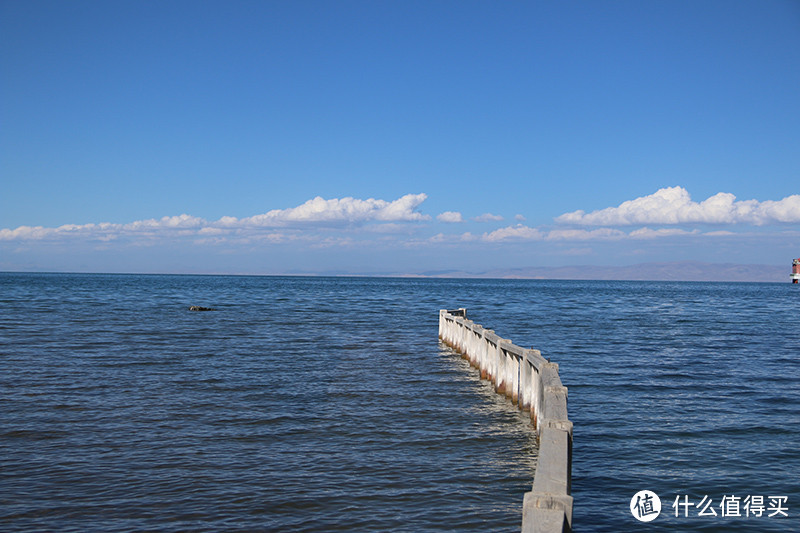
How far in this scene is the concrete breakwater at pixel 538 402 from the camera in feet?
18.0

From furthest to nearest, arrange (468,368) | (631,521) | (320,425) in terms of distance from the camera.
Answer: (468,368), (320,425), (631,521)

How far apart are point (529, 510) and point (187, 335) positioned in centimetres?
2740

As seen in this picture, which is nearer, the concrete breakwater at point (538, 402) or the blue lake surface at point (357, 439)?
the concrete breakwater at point (538, 402)

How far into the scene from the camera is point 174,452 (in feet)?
35.4

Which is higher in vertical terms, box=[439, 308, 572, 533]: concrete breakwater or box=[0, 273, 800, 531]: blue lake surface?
box=[439, 308, 572, 533]: concrete breakwater

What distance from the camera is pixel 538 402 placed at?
12.0 m

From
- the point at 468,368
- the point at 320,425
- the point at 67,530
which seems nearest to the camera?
the point at 67,530

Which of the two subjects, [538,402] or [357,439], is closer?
[357,439]

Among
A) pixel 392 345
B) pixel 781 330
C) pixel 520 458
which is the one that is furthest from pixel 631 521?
pixel 781 330

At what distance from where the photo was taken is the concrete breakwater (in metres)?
5.50

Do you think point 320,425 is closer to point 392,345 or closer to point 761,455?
point 761,455

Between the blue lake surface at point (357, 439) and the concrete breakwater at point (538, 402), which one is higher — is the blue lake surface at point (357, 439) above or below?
below

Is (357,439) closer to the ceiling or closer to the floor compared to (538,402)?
closer to the floor

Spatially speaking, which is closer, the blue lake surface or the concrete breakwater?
the concrete breakwater
